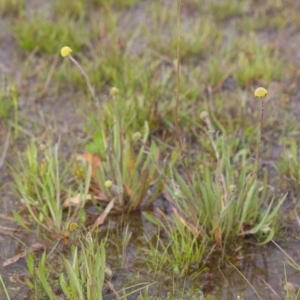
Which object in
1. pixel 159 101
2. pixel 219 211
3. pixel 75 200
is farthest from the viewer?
pixel 159 101

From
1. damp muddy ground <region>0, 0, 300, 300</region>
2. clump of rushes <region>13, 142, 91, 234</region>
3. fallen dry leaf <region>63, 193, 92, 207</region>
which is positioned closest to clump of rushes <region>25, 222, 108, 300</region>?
damp muddy ground <region>0, 0, 300, 300</region>

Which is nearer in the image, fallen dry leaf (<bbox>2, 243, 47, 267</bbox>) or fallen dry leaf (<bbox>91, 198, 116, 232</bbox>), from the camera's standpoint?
fallen dry leaf (<bbox>2, 243, 47, 267</bbox>)

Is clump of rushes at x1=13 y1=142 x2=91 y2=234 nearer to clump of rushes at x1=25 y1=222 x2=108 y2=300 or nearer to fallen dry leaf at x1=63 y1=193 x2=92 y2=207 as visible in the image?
fallen dry leaf at x1=63 y1=193 x2=92 y2=207

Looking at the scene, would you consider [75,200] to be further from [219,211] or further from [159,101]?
[159,101]

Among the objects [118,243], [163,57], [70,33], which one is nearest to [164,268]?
[118,243]

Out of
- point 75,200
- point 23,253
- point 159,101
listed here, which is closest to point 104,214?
point 75,200

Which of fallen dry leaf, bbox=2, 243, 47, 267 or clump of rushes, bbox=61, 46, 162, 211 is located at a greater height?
clump of rushes, bbox=61, 46, 162, 211

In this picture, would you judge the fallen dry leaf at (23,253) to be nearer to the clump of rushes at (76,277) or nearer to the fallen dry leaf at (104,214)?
the clump of rushes at (76,277)

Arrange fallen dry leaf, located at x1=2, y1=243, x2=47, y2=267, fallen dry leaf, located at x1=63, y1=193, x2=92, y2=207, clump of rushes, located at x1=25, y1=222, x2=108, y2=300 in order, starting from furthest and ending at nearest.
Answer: fallen dry leaf, located at x1=63, y1=193, x2=92, y2=207
fallen dry leaf, located at x1=2, y1=243, x2=47, y2=267
clump of rushes, located at x1=25, y1=222, x2=108, y2=300

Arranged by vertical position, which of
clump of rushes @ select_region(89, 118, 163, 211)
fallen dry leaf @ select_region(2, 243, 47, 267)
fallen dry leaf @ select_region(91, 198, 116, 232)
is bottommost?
fallen dry leaf @ select_region(2, 243, 47, 267)

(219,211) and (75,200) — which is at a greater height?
(219,211)
